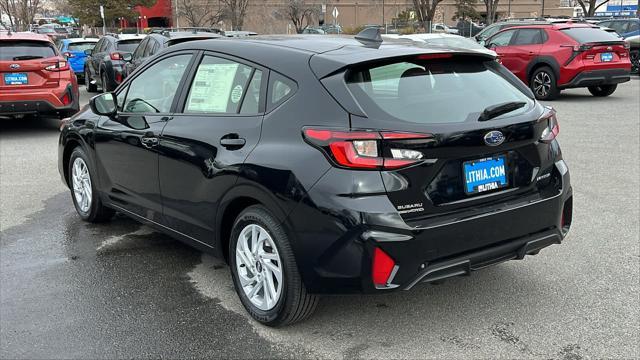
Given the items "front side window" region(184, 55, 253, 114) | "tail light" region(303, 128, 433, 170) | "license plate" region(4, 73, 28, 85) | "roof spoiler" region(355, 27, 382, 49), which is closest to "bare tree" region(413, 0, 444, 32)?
"license plate" region(4, 73, 28, 85)

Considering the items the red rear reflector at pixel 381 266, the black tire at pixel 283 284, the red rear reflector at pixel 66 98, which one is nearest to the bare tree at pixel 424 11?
the red rear reflector at pixel 66 98

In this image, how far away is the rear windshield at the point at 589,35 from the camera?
44.5 feet

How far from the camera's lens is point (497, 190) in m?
3.42

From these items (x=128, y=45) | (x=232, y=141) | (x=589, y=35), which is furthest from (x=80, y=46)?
(x=232, y=141)

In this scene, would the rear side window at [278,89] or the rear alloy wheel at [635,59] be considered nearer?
the rear side window at [278,89]

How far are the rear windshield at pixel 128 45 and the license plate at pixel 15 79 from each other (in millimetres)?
6062

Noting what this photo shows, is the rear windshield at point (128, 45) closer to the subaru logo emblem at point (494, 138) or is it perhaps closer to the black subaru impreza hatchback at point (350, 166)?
the black subaru impreza hatchback at point (350, 166)

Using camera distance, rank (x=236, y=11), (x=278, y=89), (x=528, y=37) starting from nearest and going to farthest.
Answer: (x=278, y=89), (x=528, y=37), (x=236, y=11)

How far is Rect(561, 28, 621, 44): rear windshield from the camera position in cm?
1356

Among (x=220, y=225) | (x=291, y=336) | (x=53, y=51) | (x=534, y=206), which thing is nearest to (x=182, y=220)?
(x=220, y=225)

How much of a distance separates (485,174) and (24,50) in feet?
30.3

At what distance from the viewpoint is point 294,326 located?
3689 millimetres

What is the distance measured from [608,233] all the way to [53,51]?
30.4ft

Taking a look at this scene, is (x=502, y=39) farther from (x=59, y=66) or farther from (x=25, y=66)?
(x=25, y=66)
